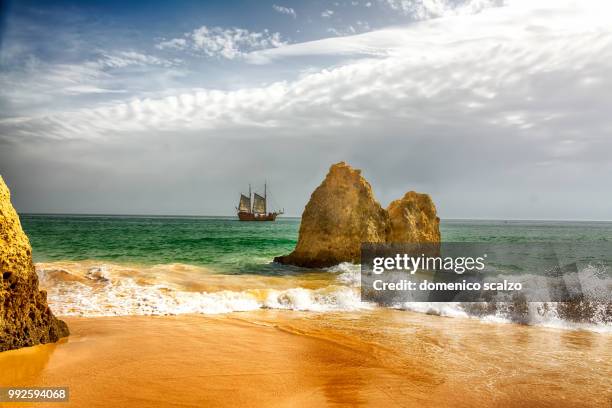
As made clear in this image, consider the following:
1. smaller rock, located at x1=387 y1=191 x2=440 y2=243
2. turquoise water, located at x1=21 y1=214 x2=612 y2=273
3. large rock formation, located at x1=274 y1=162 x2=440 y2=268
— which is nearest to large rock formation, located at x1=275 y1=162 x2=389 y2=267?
large rock formation, located at x1=274 y1=162 x2=440 y2=268

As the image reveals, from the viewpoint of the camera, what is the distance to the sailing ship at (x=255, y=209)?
122250 millimetres

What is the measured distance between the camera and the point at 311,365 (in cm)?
554

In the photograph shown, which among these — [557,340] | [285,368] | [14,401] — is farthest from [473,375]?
[14,401]

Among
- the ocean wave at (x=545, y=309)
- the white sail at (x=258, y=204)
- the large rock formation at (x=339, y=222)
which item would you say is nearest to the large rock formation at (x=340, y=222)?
the large rock formation at (x=339, y=222)

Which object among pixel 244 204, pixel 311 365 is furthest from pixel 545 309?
pixel 244 204

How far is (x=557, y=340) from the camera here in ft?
24.0

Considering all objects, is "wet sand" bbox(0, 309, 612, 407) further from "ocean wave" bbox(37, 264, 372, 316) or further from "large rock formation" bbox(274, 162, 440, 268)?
"large rock formation" bbox(274, 162, 440, 268)

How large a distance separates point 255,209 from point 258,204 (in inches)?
78.9

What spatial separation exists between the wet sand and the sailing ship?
378ft

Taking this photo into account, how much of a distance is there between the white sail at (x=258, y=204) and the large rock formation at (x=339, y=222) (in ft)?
347

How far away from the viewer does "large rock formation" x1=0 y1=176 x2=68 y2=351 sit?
536 cm

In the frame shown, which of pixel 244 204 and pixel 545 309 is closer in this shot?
pixel 545 309

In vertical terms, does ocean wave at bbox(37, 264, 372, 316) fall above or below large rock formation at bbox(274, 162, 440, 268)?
below

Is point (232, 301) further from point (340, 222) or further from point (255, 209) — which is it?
point (255, 209)
